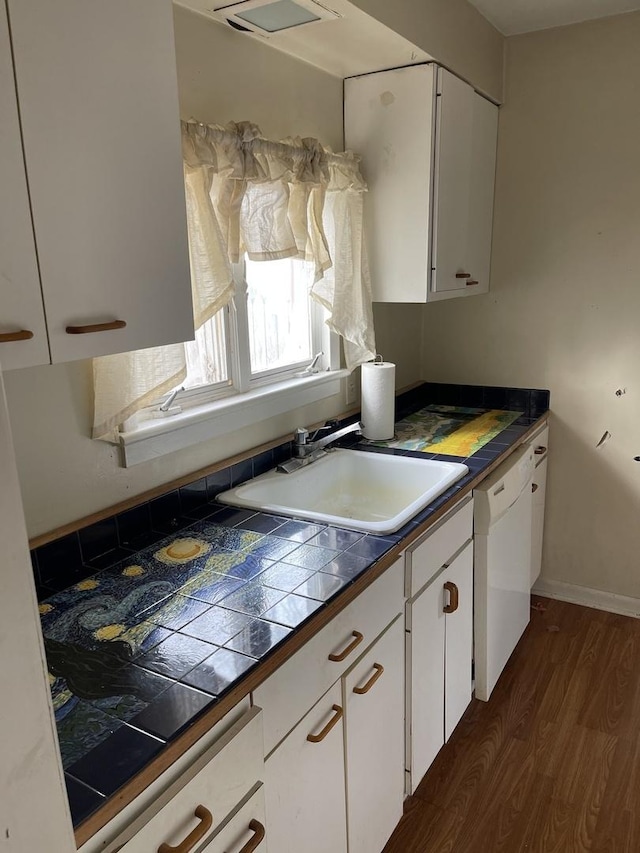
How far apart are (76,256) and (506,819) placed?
1.89 m

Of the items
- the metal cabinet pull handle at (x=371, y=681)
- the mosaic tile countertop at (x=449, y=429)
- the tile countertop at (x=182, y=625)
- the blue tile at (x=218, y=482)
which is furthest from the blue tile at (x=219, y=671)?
the mosaic tile countertop at (x=449, y=429)

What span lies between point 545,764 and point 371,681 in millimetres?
983

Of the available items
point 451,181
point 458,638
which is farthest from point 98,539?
point 451,181

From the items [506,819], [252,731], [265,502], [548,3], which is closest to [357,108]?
[548,3]

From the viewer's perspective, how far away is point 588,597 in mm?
2967

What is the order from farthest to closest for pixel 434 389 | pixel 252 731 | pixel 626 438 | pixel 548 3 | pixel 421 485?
pixel 434 389
pixel 626 438
pixel 548 3
pixel 421 485
pixel 252 731

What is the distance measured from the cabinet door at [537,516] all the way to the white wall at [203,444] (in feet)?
3.61

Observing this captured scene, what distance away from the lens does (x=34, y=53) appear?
3.03ft

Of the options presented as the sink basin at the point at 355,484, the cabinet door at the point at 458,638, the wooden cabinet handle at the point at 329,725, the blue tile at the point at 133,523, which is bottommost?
the cabinet door at the point at 458,638

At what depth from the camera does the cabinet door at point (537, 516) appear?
281 cm

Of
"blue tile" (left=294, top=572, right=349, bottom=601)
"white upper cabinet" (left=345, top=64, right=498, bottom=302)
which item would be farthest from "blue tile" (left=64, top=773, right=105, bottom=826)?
"white upper cabinet" (left=345, top=64, right=498, bottom=302)

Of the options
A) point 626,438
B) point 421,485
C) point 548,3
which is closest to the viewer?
point 421,485

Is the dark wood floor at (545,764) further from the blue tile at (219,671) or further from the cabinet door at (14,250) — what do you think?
the cabinet door at (14,250)

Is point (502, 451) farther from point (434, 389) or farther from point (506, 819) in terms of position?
point (506, 819)
